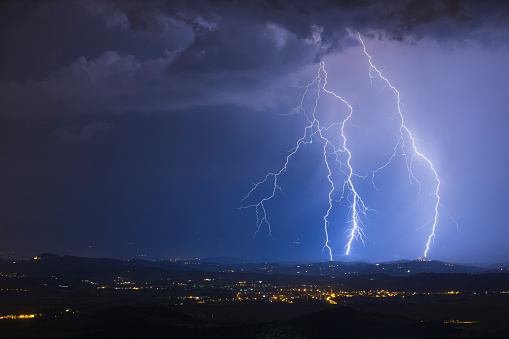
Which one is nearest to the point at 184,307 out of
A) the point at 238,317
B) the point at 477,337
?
the point at 238,317

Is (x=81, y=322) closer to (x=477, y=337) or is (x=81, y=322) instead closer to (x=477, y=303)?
(x=477, y=337)

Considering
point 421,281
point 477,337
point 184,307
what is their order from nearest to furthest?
point 477,337
point 184,307
point 421,281

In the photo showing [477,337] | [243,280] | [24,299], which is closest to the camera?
[477,337]

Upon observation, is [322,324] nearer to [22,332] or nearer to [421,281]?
[22,332]

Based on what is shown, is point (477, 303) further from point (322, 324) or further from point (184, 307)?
point (184, 307)

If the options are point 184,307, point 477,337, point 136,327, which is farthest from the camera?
point 184,307

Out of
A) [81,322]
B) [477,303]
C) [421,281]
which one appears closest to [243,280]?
[421,281]

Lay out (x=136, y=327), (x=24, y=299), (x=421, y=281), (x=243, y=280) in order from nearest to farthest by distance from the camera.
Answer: (x=136, y=327) < (x=24, y=299) < (x=421, y=281) < (x=243, y=280)

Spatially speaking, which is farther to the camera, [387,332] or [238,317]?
[238,317]

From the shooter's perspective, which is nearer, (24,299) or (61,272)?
(24,299)
